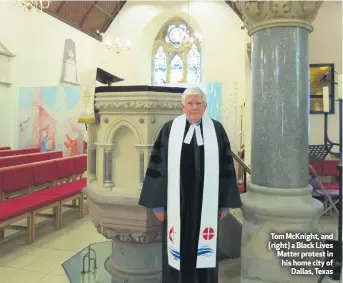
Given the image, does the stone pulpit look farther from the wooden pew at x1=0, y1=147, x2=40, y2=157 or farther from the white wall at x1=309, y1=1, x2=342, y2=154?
the wooden pew at x1=0, y1=147, x2=40, y2=157

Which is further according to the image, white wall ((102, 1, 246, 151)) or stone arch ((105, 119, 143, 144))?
white wall ((102, 1, 246, 151))

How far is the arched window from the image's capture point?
12383mm

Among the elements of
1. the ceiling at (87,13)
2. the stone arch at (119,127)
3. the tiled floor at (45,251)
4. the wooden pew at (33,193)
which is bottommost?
the tiled floor at (45,251)

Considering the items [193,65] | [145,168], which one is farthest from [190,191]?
[193,65]

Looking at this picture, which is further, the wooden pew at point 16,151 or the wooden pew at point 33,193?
the wooden pew at point 16,151

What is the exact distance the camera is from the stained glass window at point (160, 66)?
12.8m

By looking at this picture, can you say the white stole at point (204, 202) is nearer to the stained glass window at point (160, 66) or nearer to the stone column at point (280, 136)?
the stone column at point (280, 136)

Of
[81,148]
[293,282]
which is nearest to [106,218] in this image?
[293,282]

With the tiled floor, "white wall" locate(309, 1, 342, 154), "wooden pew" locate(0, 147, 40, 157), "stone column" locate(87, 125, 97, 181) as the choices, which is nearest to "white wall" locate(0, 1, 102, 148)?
"wooden pew" locate(0, 147, 40, 157)

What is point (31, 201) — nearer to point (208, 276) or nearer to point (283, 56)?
point (208, 276)

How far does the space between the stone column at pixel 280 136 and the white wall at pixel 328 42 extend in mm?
4111

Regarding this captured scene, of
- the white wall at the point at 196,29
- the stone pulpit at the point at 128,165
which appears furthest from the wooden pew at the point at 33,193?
the white wall at the point at 196,29

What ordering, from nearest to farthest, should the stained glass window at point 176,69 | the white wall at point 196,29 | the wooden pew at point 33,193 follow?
the wooden pew at point 33,193, the white wall at point 196,29, the stained glass window at point 176,69

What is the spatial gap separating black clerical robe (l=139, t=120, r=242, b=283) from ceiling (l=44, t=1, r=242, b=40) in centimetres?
886
